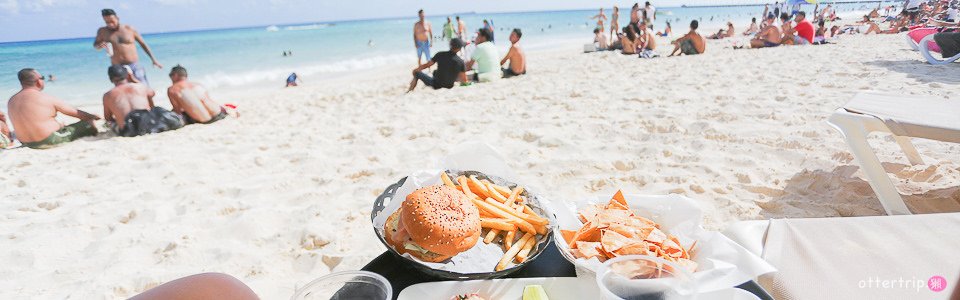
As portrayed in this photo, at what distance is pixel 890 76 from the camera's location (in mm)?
6691

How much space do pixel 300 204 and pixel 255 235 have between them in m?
0.51

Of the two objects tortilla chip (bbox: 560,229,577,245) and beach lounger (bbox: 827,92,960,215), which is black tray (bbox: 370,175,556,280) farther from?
beach lounger (bbox: 827,92,960,215)

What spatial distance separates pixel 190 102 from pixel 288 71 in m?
10.5

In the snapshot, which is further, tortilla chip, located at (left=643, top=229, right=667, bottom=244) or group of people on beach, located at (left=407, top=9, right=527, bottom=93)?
group of people on beach, located at (left=407, top=9, right=527, bottom=93)

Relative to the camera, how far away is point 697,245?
1.42 meters

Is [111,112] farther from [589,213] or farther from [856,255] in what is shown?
[856,255]

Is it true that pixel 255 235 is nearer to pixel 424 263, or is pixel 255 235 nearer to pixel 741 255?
pixel 424 263

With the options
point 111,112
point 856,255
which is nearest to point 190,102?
point 111,112

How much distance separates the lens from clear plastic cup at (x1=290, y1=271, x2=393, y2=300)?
1068 millimetres

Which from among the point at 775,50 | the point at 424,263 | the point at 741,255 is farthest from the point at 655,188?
the point at 775,50

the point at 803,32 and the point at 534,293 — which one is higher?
the point at 534,293

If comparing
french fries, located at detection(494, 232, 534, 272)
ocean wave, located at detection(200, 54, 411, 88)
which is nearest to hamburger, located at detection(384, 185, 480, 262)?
french fries, located at detection(494, 232, 534, 272)

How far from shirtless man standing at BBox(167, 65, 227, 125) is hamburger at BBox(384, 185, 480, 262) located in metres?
6.46

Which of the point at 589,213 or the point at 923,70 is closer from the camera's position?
the point at 589,213
